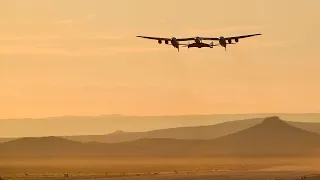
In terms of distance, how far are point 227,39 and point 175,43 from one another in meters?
11.2

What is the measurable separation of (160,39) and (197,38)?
8.39 m

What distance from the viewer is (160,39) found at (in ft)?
639

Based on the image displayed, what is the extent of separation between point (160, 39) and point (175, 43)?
6029mm

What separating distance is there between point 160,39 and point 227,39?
1484cm

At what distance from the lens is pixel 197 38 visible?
192 meters

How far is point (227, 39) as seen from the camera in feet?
626

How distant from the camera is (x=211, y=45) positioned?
189375mm

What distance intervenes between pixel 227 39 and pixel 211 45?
3.98 m

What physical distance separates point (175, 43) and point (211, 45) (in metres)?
7.63
